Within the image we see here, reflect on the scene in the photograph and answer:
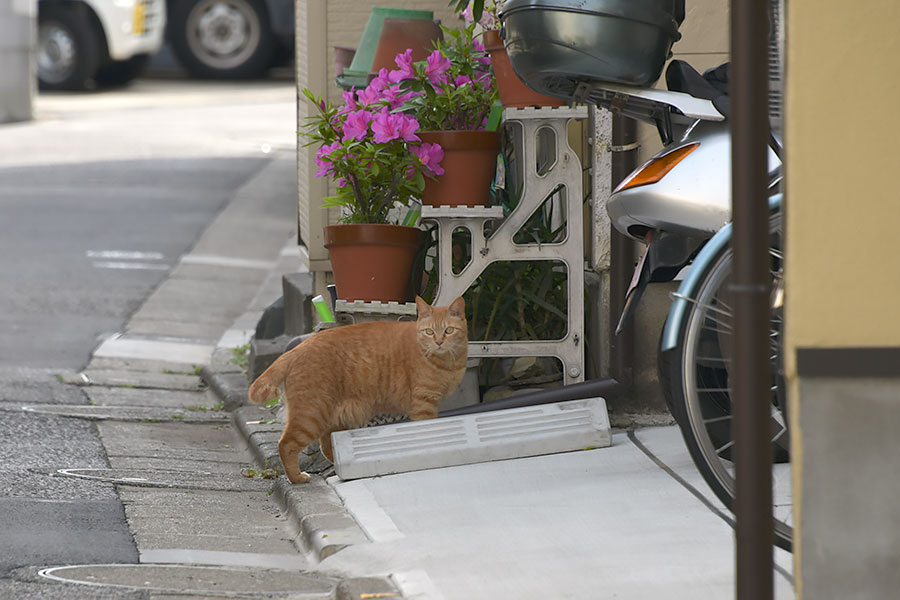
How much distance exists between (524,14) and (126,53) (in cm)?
1549

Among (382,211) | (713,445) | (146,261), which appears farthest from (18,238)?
(713,445)

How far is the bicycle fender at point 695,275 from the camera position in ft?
11.6

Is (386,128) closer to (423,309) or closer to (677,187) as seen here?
(423,309)

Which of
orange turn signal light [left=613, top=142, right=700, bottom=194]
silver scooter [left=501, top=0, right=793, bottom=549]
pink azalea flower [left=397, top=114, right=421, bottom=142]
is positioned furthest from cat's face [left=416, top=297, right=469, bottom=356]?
orange turn signal light [left=613, top=142, right=700, bottom=194]

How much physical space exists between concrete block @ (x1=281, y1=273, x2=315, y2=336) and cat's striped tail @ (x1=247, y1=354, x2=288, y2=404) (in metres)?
1.74

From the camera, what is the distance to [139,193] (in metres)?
12.6

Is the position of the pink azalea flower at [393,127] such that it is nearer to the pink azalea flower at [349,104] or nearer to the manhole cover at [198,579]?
the pink azalea flower at [349,104]

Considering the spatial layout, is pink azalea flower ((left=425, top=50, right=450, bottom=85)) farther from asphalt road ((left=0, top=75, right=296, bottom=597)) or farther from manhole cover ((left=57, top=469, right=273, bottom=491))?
asphalt road ((left=0, top=75, right=296, bottom=597))

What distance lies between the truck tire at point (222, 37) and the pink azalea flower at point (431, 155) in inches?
611

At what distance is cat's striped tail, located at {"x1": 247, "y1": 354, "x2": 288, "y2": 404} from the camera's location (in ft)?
15.7

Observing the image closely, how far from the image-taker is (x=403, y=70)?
5.18m

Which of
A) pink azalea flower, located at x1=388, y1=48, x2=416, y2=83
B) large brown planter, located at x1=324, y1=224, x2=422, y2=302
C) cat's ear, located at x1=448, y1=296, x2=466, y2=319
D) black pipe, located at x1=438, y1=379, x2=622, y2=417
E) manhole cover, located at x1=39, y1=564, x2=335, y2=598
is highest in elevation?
pink azalea flower, located at x1=388, y1=48, x2=416, y2=83

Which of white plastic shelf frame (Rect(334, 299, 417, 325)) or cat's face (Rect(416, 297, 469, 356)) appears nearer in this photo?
cat's face (Rect(416, 297, 469, 356))

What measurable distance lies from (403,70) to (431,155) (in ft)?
1.19
